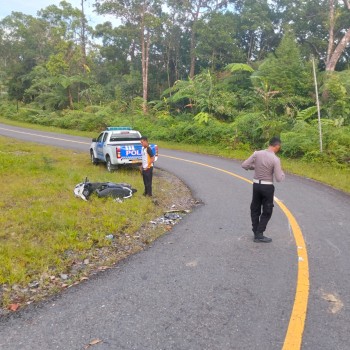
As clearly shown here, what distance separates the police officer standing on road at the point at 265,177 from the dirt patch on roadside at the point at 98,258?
1985 millimetres

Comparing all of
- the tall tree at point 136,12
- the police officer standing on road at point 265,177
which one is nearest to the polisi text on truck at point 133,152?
the police officer standing on road at point 265,177

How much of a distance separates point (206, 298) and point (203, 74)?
25333 millimetres

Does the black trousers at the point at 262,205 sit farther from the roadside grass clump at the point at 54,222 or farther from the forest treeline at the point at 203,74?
the forest treeline at the point at 203,74

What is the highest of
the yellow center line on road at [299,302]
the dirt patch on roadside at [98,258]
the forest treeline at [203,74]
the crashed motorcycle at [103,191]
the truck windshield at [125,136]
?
the forest treeline at [203,74]

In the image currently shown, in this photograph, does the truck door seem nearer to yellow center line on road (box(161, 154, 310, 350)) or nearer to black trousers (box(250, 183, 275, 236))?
black trousers (box(250, 183, 275, 236))

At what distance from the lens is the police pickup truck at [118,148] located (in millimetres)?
12938

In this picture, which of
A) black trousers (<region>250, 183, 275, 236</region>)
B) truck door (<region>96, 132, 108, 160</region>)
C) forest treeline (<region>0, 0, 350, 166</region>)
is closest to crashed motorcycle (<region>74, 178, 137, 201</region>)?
black trousers (<region>250, 183, 275, 236</region>)

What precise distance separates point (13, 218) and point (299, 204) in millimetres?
7156

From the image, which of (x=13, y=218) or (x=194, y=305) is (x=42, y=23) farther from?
(x=194, y=305)

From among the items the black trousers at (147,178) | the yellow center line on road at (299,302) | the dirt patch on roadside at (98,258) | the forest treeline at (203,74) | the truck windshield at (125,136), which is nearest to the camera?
the yellow center line on road at (299,302)

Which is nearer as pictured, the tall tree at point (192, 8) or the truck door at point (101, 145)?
the truck door at point (101, 145)

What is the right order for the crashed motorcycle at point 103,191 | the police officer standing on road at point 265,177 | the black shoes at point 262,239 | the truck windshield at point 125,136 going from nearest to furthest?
the police officer standing on road at point 265,177
the black shoes at point 262,239
the crashed motorcycle at point 103,191
the truck windshield at point 125,136

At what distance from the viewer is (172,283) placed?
4.58m

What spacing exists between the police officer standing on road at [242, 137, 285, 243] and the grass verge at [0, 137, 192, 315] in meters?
2.05
